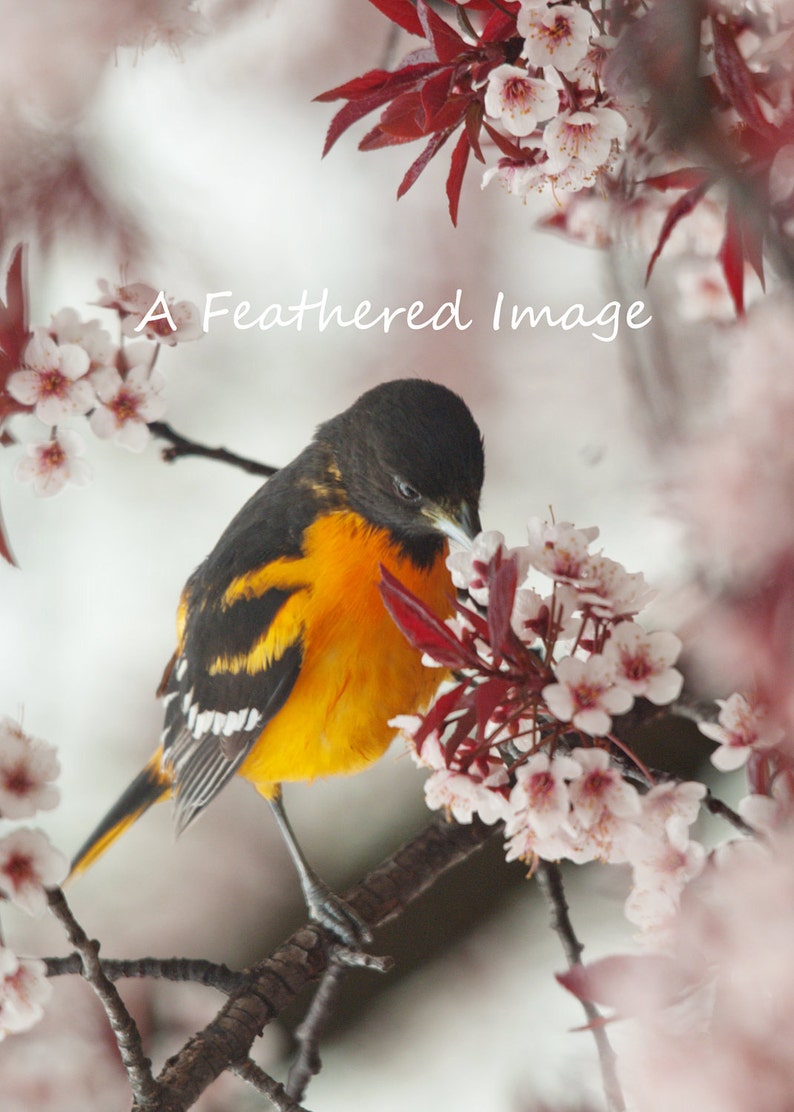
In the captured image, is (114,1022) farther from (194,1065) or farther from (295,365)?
(295,365)

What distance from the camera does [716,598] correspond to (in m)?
0.55

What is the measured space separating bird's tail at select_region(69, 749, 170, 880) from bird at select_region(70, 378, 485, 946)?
117 mm

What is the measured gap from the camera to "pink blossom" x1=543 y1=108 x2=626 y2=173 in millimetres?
399

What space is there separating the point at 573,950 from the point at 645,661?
0.84ft

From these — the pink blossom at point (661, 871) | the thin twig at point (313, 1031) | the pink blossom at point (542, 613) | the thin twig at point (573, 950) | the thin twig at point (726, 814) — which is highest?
the pink blossom at point (542, 613)

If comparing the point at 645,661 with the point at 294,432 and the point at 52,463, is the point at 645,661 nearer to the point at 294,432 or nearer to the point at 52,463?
the point at 52,463

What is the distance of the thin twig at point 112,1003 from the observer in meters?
0.34

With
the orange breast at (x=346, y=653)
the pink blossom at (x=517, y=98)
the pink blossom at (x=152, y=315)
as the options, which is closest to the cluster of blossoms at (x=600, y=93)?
the pink blossom at (x=517, y=98)

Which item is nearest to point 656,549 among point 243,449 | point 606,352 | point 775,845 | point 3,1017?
point 606,352

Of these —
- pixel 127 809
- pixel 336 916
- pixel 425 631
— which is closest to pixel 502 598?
pixel 425 631

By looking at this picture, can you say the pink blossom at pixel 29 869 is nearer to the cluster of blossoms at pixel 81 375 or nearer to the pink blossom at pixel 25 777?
the pink blossom at pixel 25 777

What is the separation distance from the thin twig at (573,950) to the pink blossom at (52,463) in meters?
0.30

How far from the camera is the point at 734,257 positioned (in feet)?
1.47

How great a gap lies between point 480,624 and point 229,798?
0.80m
